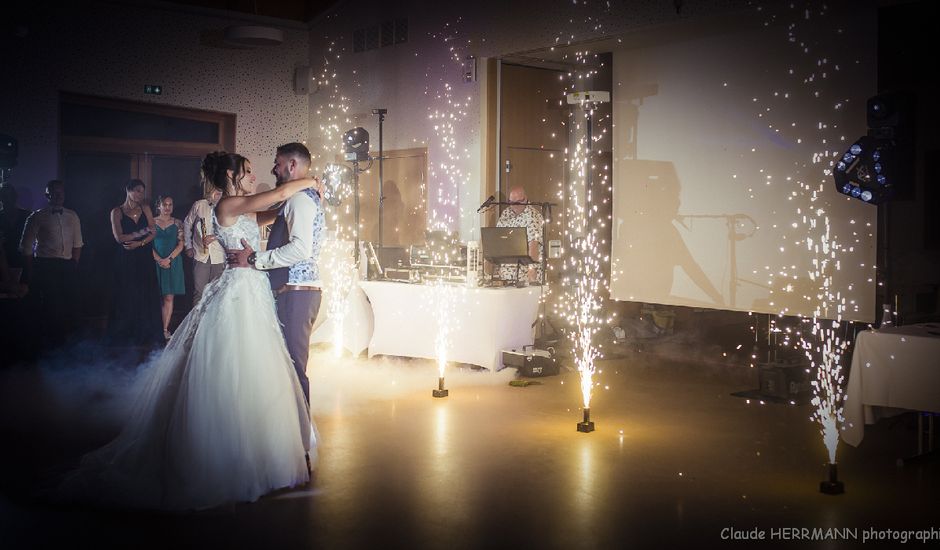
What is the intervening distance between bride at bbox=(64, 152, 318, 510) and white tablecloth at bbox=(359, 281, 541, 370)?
329 cm

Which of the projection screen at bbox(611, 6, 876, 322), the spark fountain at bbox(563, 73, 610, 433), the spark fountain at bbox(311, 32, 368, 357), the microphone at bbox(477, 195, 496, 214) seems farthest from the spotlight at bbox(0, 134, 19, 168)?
the projection screen at bbox(611, 6, 876, 322)

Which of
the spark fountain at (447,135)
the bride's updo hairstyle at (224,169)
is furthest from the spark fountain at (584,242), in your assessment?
the bride's updo hairstyle at (224,169)

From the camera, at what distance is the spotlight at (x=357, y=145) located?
32.4 ft

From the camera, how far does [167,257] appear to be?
29.7 ft

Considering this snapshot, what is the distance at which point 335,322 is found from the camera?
8.94 meters

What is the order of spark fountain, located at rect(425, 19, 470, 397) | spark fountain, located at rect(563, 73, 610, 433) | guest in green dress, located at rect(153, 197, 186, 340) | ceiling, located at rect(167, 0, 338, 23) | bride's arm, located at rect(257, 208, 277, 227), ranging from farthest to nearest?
1. ceiling, located at rect(167, 0, 338, 23)
2. spark fountain, located at rect(563, 73, 610, 433)
3. spark fountain, located at rect(425, 19, 470, 397)
4. guest in green dress, located at rect(153, 197, 186, 340)
5. bride's arm, located at rect(257, 208, 277, 227)

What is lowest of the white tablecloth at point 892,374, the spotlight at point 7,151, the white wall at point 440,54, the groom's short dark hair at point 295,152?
the white tablecloth at point 892,374

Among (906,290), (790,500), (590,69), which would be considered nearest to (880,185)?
(906,290)

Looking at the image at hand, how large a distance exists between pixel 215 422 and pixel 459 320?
3.92m

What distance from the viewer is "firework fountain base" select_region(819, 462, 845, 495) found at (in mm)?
4305

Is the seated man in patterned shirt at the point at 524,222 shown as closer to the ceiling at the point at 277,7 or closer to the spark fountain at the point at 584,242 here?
the spark fountain at the point at 584,242

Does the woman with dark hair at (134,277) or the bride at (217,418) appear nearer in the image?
the bride at (217,418)

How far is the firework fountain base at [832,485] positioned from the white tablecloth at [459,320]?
12.0 ft

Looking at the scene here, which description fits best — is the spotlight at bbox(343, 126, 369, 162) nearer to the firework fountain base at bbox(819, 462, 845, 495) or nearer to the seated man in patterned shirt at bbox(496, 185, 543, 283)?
the seated man in patterned shirt at bbox(496, 185, 543, 283)
